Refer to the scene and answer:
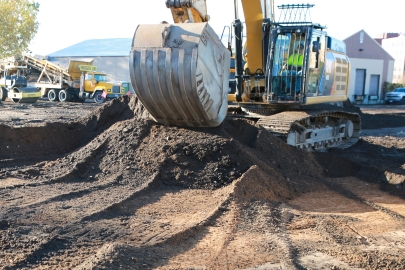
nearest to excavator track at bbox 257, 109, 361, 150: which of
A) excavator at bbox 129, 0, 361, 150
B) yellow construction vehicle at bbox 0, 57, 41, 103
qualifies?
excavator at bbox 129, 0, 361, 150

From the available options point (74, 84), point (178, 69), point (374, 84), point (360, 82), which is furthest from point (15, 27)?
point (178, 69)

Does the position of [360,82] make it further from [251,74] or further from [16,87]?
[251,74]

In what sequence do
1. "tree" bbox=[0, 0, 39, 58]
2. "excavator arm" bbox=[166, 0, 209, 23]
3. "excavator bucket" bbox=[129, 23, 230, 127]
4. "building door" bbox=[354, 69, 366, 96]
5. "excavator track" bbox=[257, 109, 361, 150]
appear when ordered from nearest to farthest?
"excavator bucket" bbox=[129, 23, 230, 127] < "excavator arm" bbox=[166, 0, 209, 23] < "excavator track" bbox=[257, 109, 361, 150] < "building door" bbox=[354, 69, 366, 96] < "tree" bbox=[0, 0, 39, 58]

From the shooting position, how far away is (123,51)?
4503cm

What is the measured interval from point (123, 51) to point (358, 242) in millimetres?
41757

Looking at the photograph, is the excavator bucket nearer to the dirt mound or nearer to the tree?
the dirt mound

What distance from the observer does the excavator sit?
7.55 meters

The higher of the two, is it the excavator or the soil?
the excavator

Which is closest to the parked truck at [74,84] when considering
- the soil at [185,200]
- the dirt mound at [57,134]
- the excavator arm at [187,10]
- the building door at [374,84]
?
the dirt mound at [57,134]

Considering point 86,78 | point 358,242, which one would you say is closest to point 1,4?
point 86,78

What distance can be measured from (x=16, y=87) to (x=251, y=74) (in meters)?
19.7

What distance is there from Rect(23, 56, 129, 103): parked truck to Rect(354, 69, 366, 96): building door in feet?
64.5

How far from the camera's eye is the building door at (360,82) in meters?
39.3

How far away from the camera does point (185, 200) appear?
675 centimetres
